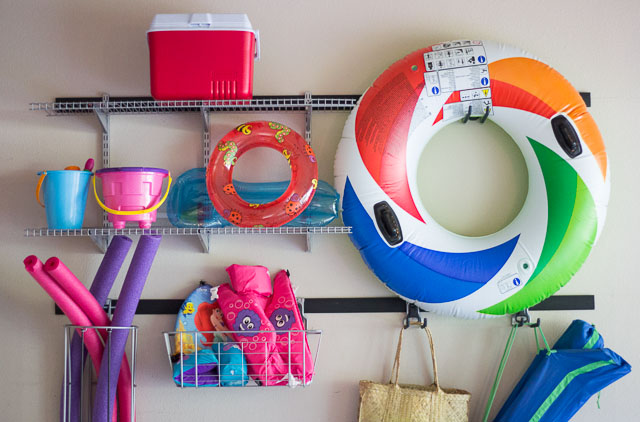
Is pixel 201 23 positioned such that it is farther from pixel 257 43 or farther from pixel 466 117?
pixel 466 117

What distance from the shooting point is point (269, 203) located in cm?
156

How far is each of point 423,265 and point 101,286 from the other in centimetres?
98

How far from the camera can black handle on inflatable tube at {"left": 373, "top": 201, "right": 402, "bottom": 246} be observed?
1.62m

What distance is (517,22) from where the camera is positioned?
1.81 metres

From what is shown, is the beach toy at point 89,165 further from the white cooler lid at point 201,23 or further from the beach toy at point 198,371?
the beach toy at point 198,371

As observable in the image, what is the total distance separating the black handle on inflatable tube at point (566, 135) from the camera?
165cm

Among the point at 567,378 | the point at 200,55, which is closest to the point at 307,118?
the point at 200,55

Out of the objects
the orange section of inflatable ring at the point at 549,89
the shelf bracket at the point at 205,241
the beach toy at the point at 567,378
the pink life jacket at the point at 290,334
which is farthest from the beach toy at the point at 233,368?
the orange section of inflatable ring at the point at 549,89

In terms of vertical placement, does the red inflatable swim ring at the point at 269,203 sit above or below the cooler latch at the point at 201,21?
below

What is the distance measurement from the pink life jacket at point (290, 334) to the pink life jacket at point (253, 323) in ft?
0.07

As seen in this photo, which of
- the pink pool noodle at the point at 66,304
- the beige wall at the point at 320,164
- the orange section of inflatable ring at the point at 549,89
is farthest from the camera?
the beige wall at the point at 320,164

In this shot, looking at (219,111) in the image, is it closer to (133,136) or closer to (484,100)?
(133,136)

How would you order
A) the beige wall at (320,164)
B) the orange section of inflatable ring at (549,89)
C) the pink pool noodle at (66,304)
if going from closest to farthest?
the pink pool noodle at (66,304)
the orange section of inflatable ring at (549,89)
the beige wall at (320,164)

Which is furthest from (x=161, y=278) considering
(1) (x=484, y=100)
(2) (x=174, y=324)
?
(1) (x=484, y=100)
